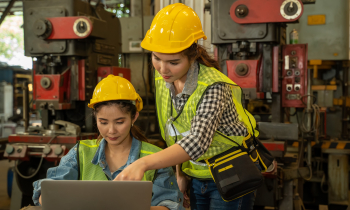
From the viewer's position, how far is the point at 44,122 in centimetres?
363

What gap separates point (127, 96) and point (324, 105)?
3498 millimetres

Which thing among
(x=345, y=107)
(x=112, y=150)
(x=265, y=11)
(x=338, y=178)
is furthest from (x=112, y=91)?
(x=345, y=107)

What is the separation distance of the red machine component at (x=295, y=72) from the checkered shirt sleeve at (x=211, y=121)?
1.77 m

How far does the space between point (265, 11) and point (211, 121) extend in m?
1.89

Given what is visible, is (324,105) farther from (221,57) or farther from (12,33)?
(12,33)

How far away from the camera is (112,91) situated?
1.68 metres

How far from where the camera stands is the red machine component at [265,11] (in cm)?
291

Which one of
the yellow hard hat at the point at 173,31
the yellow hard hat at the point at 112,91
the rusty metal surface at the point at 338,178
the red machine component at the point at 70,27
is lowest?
the rusty metal surface at the point at 338,178

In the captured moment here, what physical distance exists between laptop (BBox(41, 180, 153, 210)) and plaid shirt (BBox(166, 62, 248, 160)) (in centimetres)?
31

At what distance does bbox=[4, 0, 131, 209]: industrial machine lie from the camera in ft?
10.7

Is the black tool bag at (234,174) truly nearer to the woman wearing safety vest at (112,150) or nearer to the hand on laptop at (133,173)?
the woman wearing safety vest at (112,150)

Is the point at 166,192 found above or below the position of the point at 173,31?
below

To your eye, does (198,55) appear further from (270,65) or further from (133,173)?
(270,65)

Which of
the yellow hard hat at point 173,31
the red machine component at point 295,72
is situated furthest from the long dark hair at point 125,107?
the red machine component at point 295,72
